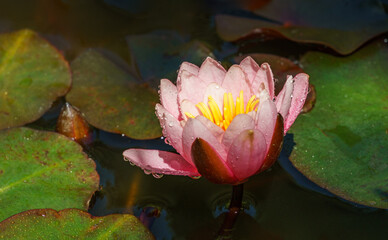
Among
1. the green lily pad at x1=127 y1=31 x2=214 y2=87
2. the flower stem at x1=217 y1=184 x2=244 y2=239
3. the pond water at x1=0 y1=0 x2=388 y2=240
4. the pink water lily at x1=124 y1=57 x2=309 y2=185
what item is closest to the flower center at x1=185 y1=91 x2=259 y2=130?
the pink water lily at x1=124 y1=57 x2=309 y2=185

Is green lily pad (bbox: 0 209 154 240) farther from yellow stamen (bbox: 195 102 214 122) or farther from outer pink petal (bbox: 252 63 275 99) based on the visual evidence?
outer pink petal (bbox: 252 63 275 99)

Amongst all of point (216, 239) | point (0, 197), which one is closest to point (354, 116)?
point (216, 239)

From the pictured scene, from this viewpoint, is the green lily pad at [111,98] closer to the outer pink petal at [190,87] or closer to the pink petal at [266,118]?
the outer pink petal at [190,87]

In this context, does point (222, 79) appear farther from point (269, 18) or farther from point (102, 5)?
point (102, 5)

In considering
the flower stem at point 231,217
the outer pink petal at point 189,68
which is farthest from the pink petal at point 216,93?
the flower stem at point 231,217

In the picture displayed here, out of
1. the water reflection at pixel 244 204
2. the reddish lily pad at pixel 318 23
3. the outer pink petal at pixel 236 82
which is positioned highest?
the outer pink petal at pixel 236 82

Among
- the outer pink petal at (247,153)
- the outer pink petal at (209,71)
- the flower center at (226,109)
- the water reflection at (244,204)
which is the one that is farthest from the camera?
the water reflection at (244,204)
